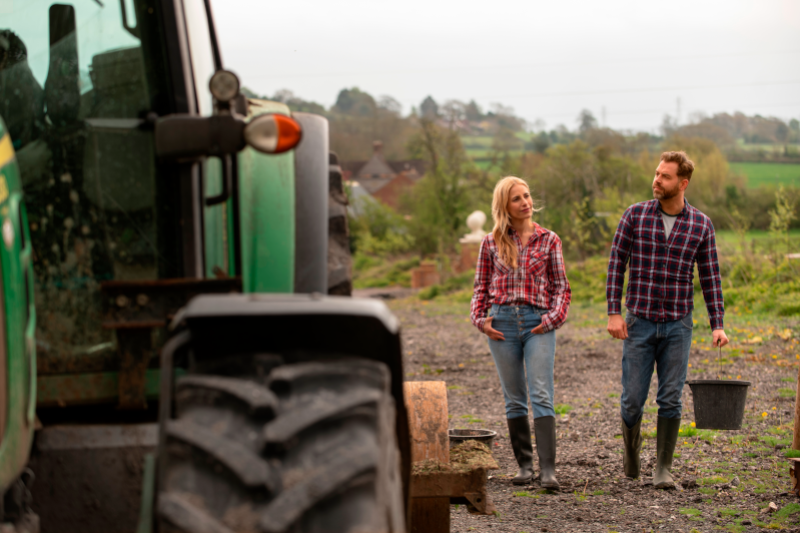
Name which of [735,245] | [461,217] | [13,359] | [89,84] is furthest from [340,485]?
[461,217]

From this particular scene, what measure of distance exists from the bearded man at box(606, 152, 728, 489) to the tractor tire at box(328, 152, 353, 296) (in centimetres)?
229

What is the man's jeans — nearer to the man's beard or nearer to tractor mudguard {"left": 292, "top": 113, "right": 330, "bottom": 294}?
the man's beard

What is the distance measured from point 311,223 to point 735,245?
15642mm

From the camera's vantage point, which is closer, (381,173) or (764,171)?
(764,171)

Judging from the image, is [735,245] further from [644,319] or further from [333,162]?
[333,162]

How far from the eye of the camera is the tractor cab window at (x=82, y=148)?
2.21 meters

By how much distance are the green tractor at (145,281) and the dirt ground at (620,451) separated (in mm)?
2532

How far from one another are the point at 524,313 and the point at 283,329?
3268mm

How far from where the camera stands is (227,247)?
8.05ft

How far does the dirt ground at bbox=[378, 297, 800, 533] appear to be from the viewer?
4.36 m

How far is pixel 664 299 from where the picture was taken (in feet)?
16.0

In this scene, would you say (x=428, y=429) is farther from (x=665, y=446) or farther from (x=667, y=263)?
(x=667, y=263)

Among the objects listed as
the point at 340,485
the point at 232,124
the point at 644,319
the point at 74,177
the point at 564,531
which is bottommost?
the point at 564,531

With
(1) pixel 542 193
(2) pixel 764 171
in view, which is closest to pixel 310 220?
(1) pixel 542 193
